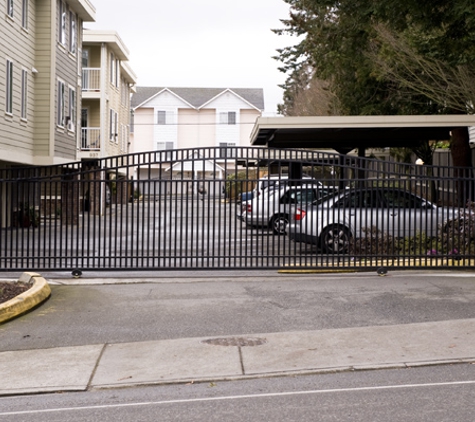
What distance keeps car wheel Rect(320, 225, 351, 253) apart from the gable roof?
186 feet

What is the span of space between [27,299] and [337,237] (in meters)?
6.31

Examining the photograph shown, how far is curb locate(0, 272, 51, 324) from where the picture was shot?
10.5 m

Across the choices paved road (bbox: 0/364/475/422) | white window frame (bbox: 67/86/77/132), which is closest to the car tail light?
paved road (bbox: 0/364/475/422)

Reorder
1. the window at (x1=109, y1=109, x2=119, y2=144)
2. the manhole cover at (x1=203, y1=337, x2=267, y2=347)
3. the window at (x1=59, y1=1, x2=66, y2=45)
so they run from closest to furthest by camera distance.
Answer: the manhole cover at (x1=203, y1=337, x2=267, y2=347), the window at (x1=59, y1=1, x2=66, y2=45), the window at (x1=109, y1=109, x2=119, y2=144)

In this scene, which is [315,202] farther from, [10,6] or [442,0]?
[10,6]

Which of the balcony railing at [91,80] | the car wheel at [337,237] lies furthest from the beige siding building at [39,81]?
the car wheel at [337,237]

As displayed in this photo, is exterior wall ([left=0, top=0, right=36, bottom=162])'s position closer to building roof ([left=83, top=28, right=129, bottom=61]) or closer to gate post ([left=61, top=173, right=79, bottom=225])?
gate post ([left=61, top=173, right=79, bottom=225])

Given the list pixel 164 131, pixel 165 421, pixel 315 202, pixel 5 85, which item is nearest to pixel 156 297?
pixel 315 202

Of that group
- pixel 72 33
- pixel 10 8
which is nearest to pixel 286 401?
pixel 10 8

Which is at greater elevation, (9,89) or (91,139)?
(91,139)

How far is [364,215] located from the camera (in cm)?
1537

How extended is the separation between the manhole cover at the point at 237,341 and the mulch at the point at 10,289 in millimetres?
3554

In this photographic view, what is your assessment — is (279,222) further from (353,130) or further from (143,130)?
(143,130)

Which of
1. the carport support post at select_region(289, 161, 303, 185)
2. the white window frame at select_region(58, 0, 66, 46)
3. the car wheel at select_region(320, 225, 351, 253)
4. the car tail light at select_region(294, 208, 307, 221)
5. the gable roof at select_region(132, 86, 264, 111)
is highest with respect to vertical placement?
the gable roof at select_region(132, 86, 264, 111)
